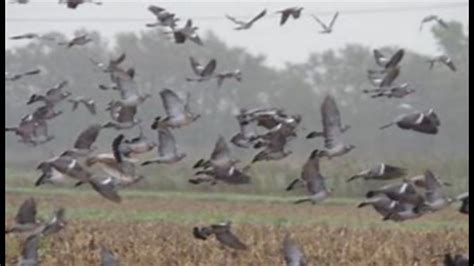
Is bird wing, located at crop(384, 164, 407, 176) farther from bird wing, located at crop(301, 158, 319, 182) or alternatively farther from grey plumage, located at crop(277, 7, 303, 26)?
grey plumage, located at crop(277, 7, 303, 26)

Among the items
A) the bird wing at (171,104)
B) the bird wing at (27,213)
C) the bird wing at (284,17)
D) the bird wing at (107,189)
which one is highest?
the bird wing at (284,17)

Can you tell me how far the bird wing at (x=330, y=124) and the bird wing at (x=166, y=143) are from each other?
490mm

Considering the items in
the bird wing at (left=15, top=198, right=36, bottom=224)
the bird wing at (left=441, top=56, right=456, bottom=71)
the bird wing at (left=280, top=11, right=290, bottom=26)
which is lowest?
the bird wing at (left=15, top=198, right=36, bottom=224)

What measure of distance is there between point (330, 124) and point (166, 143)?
0.53 meters

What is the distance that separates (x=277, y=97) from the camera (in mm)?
4418

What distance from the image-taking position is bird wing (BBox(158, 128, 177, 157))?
304 centimetres

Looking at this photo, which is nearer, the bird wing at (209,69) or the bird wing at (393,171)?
the bird wing at (393,171)

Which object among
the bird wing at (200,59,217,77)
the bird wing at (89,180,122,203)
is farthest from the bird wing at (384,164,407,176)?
the bird wing at (89,180,122,203)

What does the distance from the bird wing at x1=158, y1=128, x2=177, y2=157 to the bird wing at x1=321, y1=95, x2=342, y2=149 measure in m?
0.49

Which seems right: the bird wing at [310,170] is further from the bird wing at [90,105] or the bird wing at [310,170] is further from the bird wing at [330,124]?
the bird wing at [90,105]

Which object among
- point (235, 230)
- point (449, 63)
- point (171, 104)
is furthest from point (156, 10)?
point (235, 230)

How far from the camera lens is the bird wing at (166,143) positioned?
9.97 feet

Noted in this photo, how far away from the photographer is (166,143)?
308 cm

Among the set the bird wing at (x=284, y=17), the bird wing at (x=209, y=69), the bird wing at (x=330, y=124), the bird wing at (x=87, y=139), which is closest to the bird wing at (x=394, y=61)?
the bird wing at (x=330, y=124)
